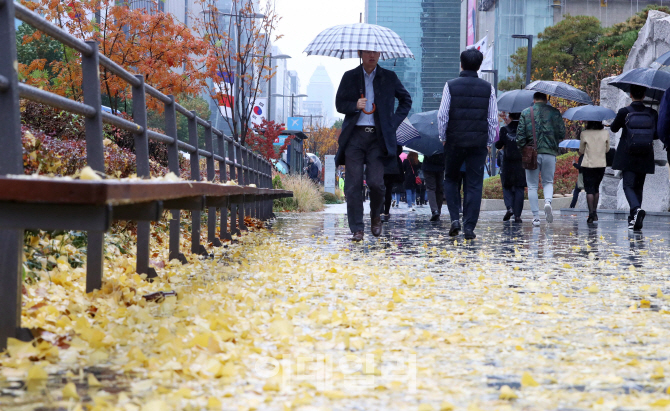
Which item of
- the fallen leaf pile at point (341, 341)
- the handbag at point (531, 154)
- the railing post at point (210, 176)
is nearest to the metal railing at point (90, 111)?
the railing post at point (210, 176)

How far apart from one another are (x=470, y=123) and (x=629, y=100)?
11.6 metres

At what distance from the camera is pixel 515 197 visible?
14.0 meters

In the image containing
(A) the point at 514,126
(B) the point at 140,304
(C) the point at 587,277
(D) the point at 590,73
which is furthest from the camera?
(D) the point at 590,73

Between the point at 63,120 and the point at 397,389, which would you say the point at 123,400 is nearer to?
the point at 397,389

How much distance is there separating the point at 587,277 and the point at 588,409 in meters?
3.53

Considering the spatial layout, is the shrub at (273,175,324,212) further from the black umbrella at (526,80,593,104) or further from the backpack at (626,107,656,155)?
the backpack at (626,107,656,155)

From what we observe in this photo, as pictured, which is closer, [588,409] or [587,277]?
[588,409]

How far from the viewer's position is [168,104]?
643 centimetres

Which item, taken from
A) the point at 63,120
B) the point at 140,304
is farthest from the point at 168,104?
the point at 63,120

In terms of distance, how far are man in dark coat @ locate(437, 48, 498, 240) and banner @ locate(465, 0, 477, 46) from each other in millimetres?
77384

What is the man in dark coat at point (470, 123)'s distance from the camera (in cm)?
934

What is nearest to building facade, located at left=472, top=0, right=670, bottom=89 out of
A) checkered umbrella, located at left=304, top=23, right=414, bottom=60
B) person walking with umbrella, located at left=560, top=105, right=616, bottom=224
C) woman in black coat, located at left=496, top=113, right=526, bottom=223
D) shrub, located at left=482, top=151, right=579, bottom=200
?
shrub, located at left=482, top=151, right=579, bottom=200

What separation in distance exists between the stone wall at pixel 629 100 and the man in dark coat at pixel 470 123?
700cm

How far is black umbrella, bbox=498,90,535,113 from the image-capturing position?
46.8 feet
